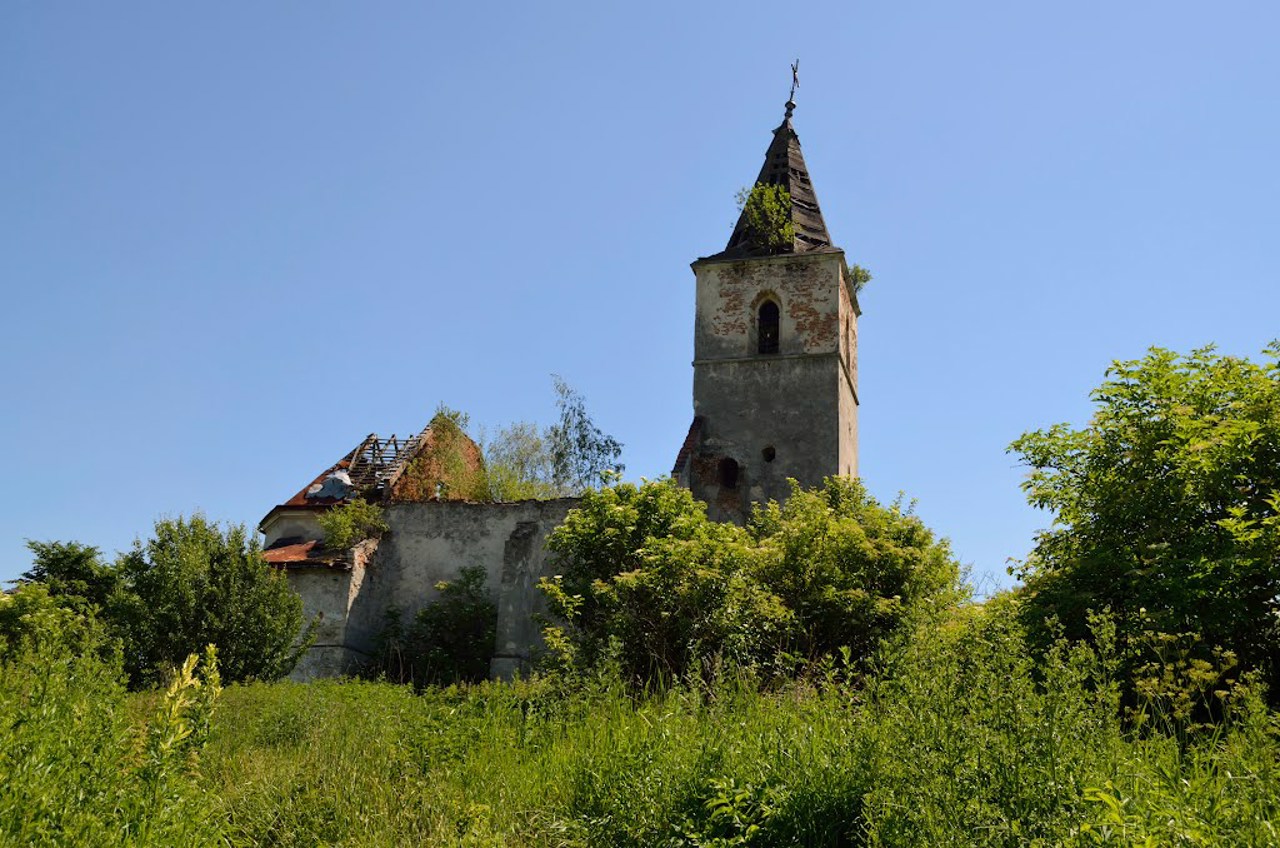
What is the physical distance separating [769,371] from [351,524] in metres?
10.1

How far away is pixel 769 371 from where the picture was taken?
25891 millimetres

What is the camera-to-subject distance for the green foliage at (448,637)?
2169cm

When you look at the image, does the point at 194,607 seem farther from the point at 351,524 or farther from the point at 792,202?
the point at 792,202

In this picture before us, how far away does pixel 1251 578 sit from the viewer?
401 inches

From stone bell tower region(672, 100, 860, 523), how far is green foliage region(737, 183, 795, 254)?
0.08m

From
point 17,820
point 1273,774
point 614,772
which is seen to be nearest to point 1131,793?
point 1273,774

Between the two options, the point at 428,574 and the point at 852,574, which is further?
the point at 428,574

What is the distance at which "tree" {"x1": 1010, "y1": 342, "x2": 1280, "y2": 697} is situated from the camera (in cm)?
985

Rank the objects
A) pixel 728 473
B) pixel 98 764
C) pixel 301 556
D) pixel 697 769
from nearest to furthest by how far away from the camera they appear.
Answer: pixel 98 764 < pixel 697 769 < pixel 301 556 < pixel 728 473

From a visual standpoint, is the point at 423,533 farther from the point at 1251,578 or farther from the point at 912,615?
the point at 1251,578

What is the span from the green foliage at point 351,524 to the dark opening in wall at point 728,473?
7526mm

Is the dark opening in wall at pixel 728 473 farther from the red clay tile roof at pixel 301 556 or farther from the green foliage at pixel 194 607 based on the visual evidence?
the green foliage at pixel 194 607

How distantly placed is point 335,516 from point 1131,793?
19461 mm

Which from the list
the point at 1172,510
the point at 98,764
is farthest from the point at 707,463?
the point at 98,764
